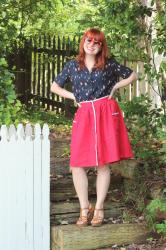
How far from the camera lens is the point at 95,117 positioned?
5.19 meters

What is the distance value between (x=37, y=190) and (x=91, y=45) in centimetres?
138

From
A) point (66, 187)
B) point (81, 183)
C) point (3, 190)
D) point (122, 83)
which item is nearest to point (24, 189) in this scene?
point (3, 190)

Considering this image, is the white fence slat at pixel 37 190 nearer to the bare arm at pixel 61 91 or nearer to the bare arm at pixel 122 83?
the bare arm at pixel 61 91

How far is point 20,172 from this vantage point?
197 inches

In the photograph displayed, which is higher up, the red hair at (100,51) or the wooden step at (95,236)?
the red hair at (100,51)

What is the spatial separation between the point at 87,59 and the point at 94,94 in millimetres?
327

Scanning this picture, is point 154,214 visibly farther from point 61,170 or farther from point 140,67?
point 140,67

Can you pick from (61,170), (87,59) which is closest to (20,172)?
(87,59)

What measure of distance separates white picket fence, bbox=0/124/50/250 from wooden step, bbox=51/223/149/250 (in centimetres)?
14

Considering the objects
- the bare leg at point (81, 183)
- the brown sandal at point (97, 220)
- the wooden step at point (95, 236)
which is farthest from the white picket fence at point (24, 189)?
the brown sandal at point (97, 220)

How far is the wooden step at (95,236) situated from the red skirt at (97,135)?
60cm

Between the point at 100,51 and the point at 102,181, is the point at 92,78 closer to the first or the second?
the point at 100,51

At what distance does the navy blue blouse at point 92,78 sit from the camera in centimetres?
520

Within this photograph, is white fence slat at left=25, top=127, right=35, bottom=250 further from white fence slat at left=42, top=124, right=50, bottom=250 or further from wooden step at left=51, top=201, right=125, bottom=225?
wooden step at left=51, top=201, right=125, bottom=225
